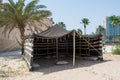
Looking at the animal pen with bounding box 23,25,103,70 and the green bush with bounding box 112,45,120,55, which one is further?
the green bush with bounding box 112,45,120,55

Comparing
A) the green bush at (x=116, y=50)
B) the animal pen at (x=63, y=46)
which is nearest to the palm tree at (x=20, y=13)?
the animal pen at (x=63, y=46)

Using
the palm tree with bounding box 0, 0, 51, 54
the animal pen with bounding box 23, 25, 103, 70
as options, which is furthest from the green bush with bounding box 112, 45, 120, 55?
the palm tree with bounding box 0, 0, 51, 54

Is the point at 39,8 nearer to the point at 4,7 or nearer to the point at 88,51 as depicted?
the point at 4,7

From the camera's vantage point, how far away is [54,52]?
17.7 m

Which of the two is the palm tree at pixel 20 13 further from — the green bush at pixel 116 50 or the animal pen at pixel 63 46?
the green bush at pixel 116 50

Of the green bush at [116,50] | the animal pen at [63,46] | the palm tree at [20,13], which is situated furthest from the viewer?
the green bush at [116,50]

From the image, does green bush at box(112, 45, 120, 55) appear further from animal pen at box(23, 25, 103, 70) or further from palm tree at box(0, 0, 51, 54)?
palm tree at box(0, 0, 51, 54)

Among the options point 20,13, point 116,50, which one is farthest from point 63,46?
point 116,50

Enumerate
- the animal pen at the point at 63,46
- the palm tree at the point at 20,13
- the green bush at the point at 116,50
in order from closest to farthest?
1. the animal pen at the point at 63,46
2. the palm tree at the point at 20,13
3. the green bush at the point at 116,50

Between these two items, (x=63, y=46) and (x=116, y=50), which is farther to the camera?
(x=116, y=50)

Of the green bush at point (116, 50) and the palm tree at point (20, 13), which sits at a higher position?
the palm tree at point (20, 13)

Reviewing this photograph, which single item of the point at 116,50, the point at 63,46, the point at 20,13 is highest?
the point at 20,13

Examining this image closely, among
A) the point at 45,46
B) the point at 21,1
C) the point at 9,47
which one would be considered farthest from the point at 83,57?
the point at 9,47

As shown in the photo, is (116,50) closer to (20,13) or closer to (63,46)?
(63,46)
